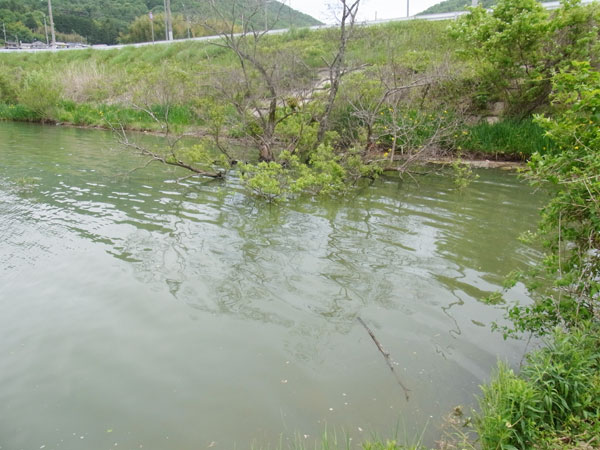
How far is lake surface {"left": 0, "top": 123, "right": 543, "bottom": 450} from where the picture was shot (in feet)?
11.1

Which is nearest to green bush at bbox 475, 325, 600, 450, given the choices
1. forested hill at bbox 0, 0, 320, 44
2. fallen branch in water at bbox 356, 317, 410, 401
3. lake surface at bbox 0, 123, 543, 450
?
lake surface at bbox 0, 123, 543, 450

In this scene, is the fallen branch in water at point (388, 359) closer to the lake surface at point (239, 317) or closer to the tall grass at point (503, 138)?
the lake surface at point (239, 317)

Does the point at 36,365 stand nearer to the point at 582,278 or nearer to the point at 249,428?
the point at 249,428

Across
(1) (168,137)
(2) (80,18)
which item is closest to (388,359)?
(1) (168,137)

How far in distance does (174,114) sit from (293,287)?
1798 centimetres

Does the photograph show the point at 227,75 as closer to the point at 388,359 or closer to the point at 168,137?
the point at 168,137

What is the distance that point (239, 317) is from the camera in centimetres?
478

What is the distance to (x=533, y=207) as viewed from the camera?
360 inches

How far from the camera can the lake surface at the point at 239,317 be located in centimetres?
338

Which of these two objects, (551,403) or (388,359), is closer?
(551,403)

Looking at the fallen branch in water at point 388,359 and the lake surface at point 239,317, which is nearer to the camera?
the lake surface at point 239,317

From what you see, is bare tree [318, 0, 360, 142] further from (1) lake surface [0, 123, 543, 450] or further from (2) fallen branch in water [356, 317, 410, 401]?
(2) fallen branch in water [356, 317, 410, 401]

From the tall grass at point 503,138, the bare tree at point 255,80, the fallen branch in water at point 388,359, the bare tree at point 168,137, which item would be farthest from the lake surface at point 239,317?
the tall grass at point 503,138

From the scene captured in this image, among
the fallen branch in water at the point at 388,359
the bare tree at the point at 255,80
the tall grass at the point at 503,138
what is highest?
the bare tree at the point at 255,80
